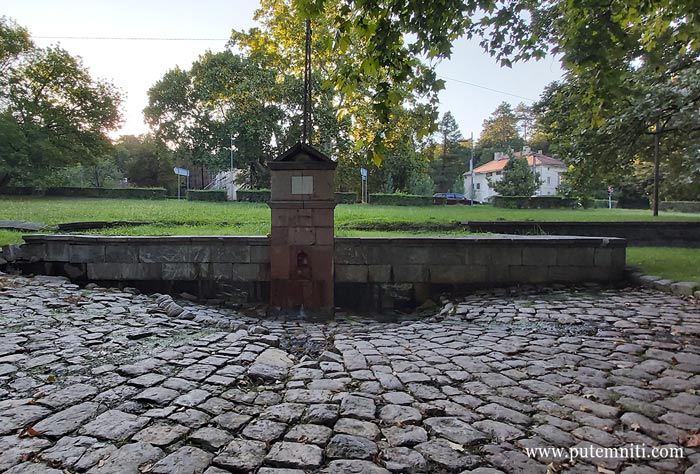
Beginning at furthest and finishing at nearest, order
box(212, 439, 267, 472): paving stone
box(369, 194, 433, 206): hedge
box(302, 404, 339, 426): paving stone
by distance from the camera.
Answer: box(369, 194, 433, 206): hedge < box(302, 404, 339, 426): paving stone < box(212, 439, 267, 472): paving stone

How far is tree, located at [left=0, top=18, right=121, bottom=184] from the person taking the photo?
1062 inches

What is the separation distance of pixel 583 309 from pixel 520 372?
9.21 feet

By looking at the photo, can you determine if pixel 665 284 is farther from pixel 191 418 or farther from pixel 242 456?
pixel 191 418

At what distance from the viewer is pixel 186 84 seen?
36.8m

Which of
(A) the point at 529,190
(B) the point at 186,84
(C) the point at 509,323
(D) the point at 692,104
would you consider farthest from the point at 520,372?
(B) the point at 186,84

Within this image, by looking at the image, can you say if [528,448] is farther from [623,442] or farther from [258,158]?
[258,158]

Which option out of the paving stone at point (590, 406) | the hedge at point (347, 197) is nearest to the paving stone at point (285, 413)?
the paving stone at point (590, 406)

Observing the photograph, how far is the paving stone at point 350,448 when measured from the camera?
228cm

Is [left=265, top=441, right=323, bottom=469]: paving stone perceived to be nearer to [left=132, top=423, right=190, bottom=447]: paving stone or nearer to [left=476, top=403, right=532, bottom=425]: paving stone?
[left=132, top=423, right=190, bottom=447]: paving stone

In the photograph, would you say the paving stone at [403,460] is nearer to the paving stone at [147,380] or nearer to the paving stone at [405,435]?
the paving stone at [405,435]

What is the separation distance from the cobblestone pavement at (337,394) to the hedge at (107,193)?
2667cm

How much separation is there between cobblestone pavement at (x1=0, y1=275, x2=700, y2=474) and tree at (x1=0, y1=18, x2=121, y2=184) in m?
28.0

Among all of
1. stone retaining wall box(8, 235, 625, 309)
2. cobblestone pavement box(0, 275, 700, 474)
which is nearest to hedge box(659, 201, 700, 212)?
stone retaining wall box(8, 235, 625, 309)

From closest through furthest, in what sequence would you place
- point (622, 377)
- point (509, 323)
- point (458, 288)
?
1. point (622, 377)
2. point (509, 323)
3. point (458, 288)
